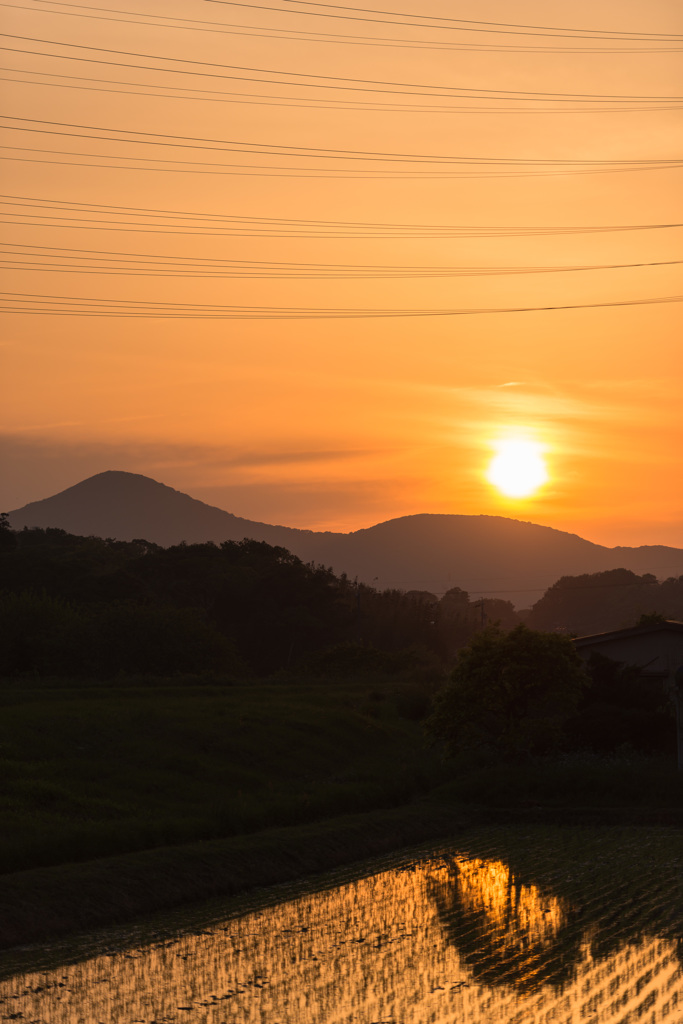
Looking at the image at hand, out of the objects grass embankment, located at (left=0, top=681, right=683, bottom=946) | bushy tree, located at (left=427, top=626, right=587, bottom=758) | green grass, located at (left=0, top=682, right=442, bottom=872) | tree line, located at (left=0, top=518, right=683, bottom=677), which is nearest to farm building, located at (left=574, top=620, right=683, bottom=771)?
bushy tree, located at (left=427, top=626, right=587, bottom=758)

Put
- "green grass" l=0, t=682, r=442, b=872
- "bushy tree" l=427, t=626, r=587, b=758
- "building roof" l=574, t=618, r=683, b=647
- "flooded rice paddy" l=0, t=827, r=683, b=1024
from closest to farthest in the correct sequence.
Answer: "flooded rice paddy" l=0, t=827, r=683, b=1024 < "green grass" l=0, t=682, r=442, b=872 < "bushy tree" l=427, t=626, r=587, b=758 < "building roof" l=574, t=618, r=683, b=647

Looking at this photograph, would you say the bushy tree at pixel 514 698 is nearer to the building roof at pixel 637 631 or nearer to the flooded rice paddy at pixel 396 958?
the building roof at pixel 637 631

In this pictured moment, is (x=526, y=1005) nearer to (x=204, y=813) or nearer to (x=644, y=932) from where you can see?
(x=644, y=932)

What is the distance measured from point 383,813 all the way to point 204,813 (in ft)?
18.3

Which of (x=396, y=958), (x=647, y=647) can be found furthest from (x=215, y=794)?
(x=647, y=647)

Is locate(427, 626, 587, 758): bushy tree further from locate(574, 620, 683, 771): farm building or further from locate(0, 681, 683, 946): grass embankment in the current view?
locate(574, 620, 683, 771): farm building

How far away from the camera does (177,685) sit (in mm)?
54781

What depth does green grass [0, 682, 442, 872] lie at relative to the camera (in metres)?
23.7

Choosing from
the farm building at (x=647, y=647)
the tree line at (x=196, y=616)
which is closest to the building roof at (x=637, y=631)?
the farm building at (x=647, y=647)

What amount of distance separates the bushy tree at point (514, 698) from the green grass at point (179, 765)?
79.4 inches

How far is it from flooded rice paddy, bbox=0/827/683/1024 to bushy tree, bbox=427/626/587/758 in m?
13.5

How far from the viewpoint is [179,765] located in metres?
32.6

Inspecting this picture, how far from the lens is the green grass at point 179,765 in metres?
23.7

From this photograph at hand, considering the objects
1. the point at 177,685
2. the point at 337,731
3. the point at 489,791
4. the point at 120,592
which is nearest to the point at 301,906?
the point at 489,791
